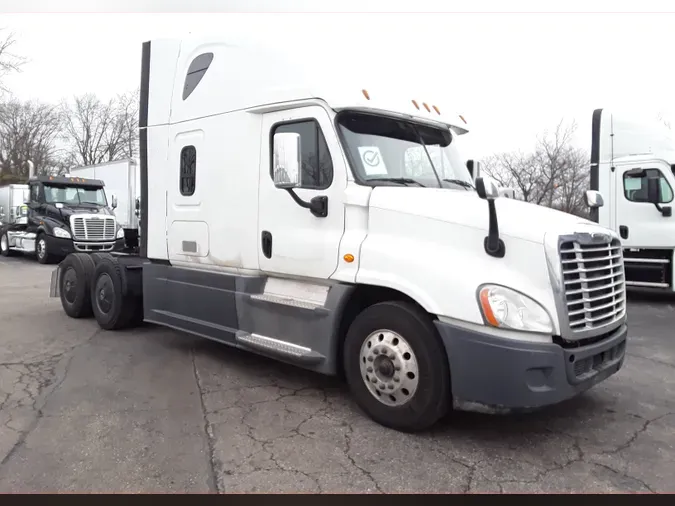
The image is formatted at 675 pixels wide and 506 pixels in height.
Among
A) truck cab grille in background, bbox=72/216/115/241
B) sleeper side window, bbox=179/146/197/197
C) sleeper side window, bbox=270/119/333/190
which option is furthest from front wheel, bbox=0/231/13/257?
sleeper side window, bbox=270/119/333/190

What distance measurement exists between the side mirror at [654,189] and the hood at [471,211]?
23.1 ft

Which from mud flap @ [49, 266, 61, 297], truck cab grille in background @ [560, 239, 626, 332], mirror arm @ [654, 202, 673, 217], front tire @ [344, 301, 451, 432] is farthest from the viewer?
mirror arm @ [654, 202, 673, 217]

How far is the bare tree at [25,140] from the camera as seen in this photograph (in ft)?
146

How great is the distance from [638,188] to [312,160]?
827cm

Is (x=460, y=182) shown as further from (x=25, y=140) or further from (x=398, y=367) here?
(x=25, y=140)

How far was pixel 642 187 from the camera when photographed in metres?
10.1

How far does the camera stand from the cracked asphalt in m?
3.29

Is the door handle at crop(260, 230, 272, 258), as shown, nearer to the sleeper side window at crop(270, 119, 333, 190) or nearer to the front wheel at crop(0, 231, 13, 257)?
the sleeper side window at crop(270, 119, 333, 190)

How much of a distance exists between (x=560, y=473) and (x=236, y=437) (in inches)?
87.8

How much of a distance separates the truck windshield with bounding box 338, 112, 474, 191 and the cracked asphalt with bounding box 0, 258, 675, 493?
200cm

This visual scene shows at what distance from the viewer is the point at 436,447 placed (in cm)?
375

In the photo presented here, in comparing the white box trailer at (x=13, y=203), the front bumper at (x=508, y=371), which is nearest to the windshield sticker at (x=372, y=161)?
the front bumper at (x=508, y=371)

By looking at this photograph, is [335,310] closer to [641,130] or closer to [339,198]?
[339,198]

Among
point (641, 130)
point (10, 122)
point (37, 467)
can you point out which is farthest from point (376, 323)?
point (10, 122)
